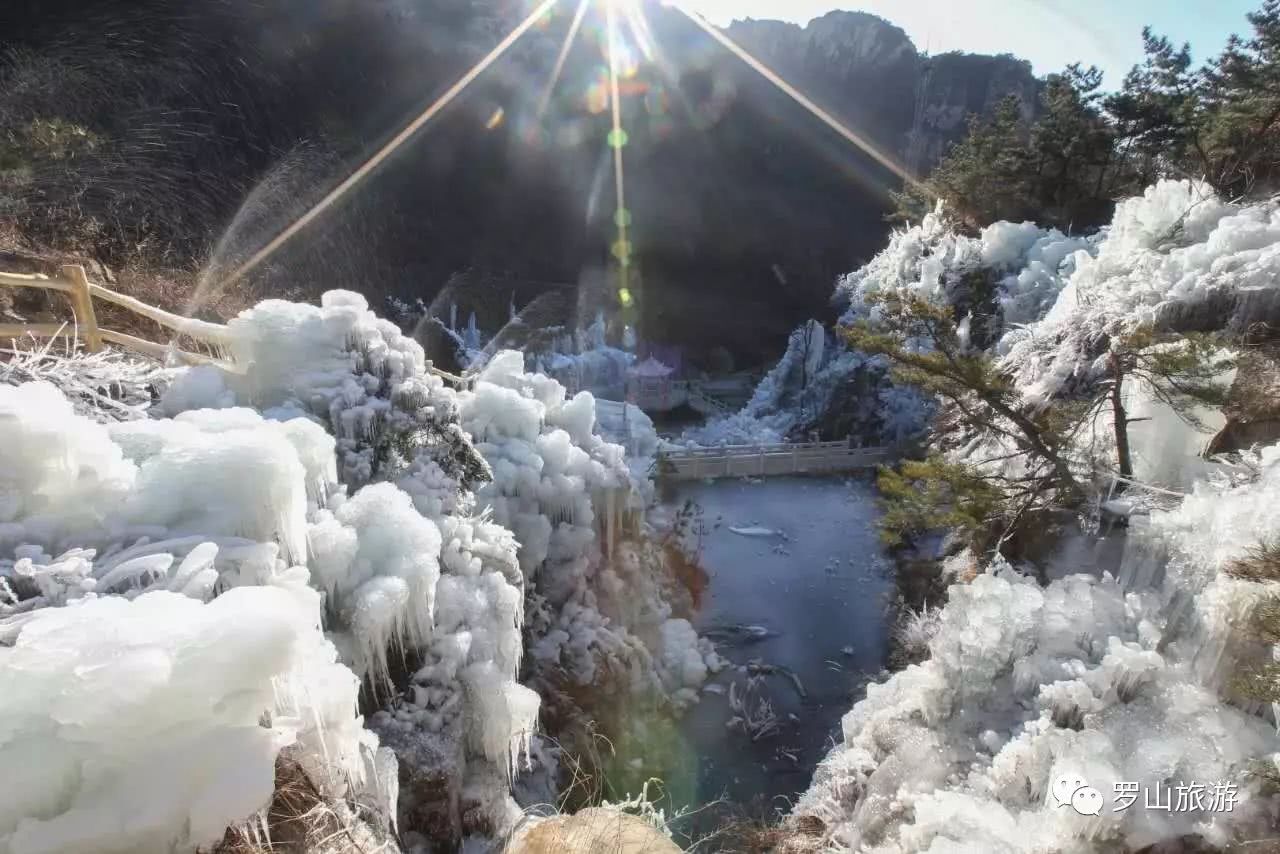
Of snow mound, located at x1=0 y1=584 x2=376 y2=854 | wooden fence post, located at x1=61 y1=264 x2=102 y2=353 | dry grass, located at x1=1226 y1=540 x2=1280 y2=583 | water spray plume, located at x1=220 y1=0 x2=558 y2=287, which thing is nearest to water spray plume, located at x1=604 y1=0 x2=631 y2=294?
water spray plume, located at x1=220 y1=0 x2=558 y2=287

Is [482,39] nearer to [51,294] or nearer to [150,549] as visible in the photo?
[51,294]

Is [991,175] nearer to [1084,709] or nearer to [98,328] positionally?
[1084,709]

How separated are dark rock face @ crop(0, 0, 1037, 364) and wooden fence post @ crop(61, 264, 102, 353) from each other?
13.5m

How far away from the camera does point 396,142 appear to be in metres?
27.5

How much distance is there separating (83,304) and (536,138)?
1160 inches

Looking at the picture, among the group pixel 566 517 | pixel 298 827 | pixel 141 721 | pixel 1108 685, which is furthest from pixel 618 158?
pixel 141 721

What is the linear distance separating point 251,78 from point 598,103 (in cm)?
1636

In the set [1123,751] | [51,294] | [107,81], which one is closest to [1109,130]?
[1123,751]

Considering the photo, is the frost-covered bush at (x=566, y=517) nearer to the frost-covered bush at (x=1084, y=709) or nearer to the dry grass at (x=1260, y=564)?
the frost-covered bush at (x=1084, y=709)

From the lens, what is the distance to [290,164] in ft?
77.5

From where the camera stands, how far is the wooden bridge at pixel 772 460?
15797 millimetres

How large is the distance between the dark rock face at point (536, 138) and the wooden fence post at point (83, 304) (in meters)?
13.5

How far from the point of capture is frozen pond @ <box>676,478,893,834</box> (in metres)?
8.19

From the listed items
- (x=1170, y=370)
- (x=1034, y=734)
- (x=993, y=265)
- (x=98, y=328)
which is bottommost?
(x=1034, y=734)
